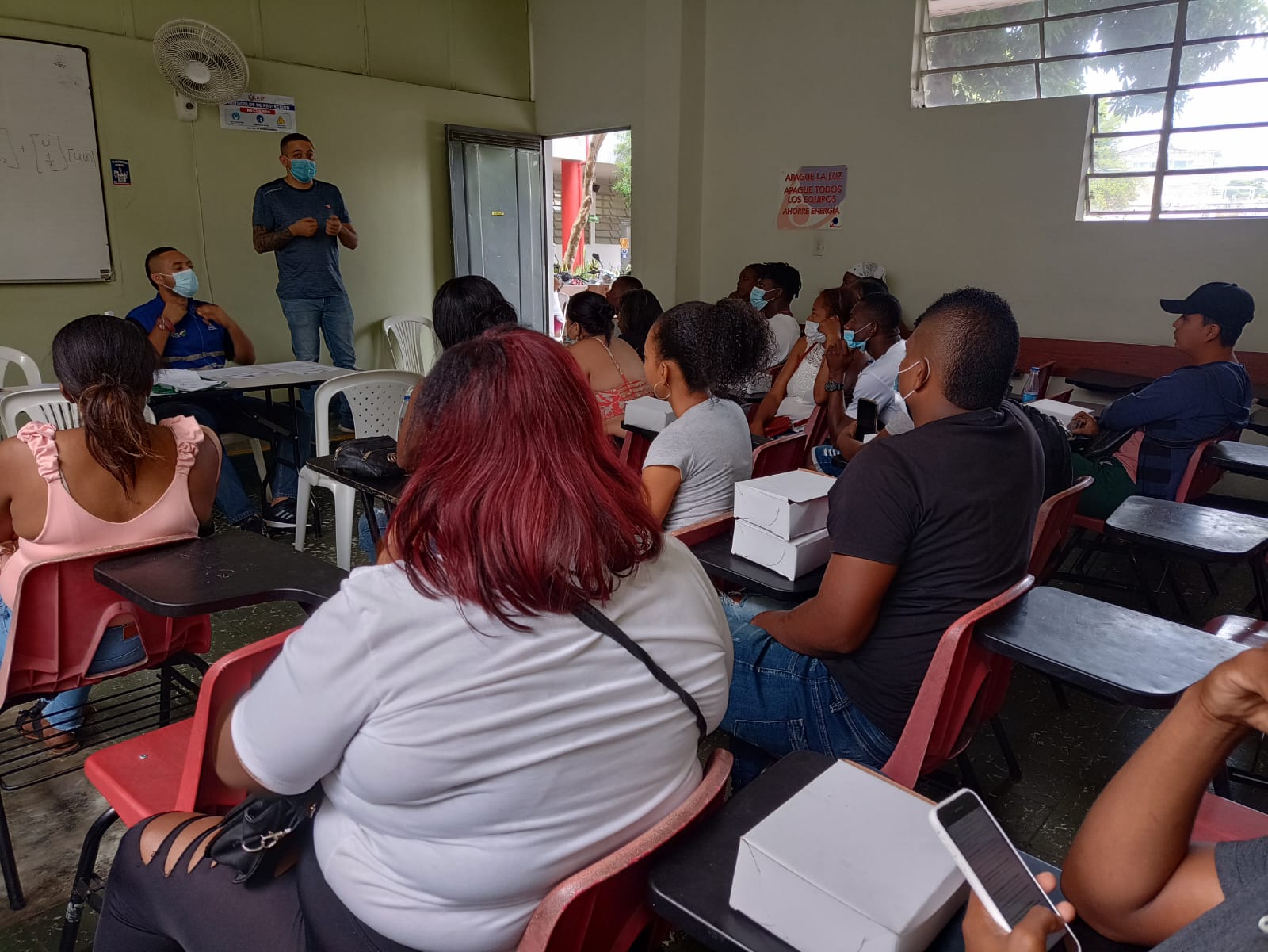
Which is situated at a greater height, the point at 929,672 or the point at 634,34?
the point at 634,34

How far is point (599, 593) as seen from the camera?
2.83 feet

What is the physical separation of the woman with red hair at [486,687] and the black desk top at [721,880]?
0.06 metres

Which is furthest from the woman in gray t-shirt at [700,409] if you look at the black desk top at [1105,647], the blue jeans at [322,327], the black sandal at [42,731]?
the blue jeans at [322,327]

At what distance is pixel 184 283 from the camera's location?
3.75 m

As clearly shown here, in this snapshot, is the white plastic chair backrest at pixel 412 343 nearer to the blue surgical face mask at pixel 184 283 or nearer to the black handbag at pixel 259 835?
the blue surgical face mask at pixel 184 283

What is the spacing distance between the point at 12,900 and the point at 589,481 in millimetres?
1637

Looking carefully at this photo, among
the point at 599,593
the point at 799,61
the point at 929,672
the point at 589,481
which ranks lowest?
the point at 929,672

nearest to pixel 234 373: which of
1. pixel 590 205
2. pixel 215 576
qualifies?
pixel 215 576

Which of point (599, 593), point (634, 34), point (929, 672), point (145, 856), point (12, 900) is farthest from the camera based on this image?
point (634, 34)

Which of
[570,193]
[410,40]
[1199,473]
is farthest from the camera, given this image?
[570,193]

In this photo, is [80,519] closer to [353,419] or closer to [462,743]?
[462,743]

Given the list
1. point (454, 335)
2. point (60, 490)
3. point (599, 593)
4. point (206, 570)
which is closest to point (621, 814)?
point (599, 593)

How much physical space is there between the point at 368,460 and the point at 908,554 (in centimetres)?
153

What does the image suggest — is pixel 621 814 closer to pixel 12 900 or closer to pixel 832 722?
pixel 832 722
